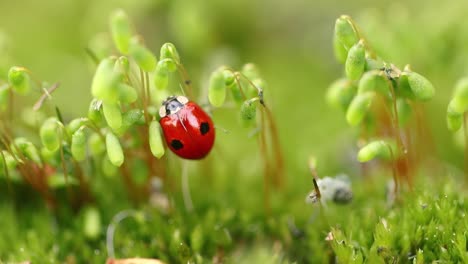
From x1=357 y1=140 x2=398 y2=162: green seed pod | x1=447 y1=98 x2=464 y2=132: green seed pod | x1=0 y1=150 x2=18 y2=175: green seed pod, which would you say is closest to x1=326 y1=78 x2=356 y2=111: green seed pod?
x1=357 y1=140 x2=398 y2=162: green seed pod

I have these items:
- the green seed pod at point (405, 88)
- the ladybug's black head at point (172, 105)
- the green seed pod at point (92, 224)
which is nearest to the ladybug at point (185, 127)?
the ladybug's black head at point (172, 105)

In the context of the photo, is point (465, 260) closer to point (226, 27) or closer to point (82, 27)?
point (226, 27)

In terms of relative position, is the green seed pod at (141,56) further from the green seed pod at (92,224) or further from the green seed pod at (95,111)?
the green seed pod at (92,224)

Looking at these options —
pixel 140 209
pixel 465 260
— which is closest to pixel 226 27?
pixel 140 209

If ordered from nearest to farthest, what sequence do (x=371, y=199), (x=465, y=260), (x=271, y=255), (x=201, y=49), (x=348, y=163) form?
(x=465, y=260)
(x=271, y=255)
(x=371, y=199)
(x=348, y=163)
(x=201, y=49)

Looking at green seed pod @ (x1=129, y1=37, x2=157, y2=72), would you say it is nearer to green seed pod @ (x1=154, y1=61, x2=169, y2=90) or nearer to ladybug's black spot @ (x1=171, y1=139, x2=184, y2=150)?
green seed pod @ (x1=154, y1=61, x2=169, y2=90)

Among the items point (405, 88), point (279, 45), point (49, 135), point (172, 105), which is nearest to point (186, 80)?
point (172, 105)
